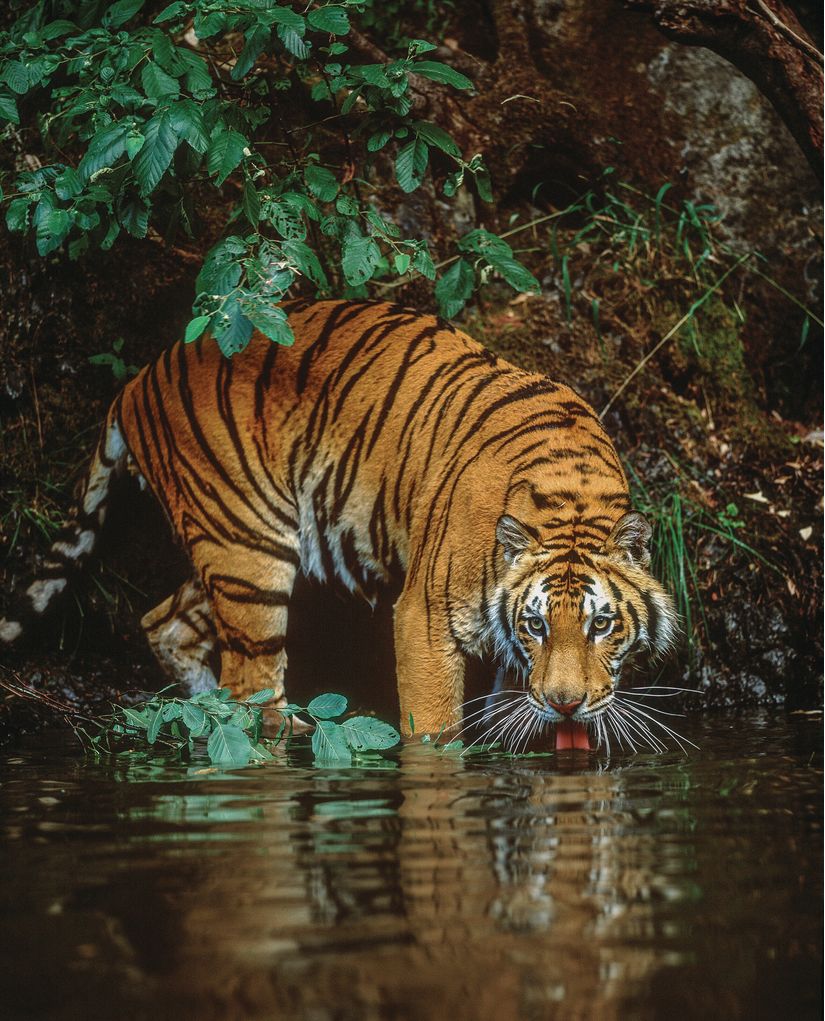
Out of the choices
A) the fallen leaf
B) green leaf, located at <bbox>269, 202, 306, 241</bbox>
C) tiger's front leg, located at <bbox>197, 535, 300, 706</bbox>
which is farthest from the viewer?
the fallen leaf

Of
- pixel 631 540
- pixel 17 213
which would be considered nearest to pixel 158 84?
pixel 17 213

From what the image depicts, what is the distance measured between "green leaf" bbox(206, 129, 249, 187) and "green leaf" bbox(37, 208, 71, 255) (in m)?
0.58

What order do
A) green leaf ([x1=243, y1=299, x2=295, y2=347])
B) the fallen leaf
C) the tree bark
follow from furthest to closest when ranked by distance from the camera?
the fallen leaf < the tree bark < green leaf ([x1=243, y1=299, x2=295, y2=347])

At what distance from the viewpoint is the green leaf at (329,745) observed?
3814mm

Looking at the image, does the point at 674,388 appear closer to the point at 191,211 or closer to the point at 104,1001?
the point at 191,211

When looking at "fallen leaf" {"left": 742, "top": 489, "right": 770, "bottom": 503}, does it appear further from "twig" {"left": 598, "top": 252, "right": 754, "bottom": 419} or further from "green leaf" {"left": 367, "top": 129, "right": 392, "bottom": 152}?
"green leaf" {"left": 367, "top": 129, "right": 392, "bottom": 152}

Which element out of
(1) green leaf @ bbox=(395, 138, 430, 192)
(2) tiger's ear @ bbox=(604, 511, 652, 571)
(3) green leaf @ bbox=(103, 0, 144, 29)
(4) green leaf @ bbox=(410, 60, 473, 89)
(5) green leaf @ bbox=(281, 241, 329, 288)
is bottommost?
(2) tiger's ear @ bbox=(604, 511, 652, 571)

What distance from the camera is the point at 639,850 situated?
2.64 metres

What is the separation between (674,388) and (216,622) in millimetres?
2842

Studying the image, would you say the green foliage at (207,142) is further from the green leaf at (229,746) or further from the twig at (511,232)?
the green leaf at (229,746)

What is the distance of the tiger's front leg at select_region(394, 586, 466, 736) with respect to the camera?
15.2 ft

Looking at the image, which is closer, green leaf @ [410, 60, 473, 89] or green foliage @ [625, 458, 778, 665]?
green leaf @ [410, 60, 473, 89]

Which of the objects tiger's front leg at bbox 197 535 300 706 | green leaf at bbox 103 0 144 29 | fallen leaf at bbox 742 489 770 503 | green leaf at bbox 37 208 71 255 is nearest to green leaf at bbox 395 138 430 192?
green leaf at bbox 103 0 144 29

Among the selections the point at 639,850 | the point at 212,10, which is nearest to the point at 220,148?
the point at 212,10
